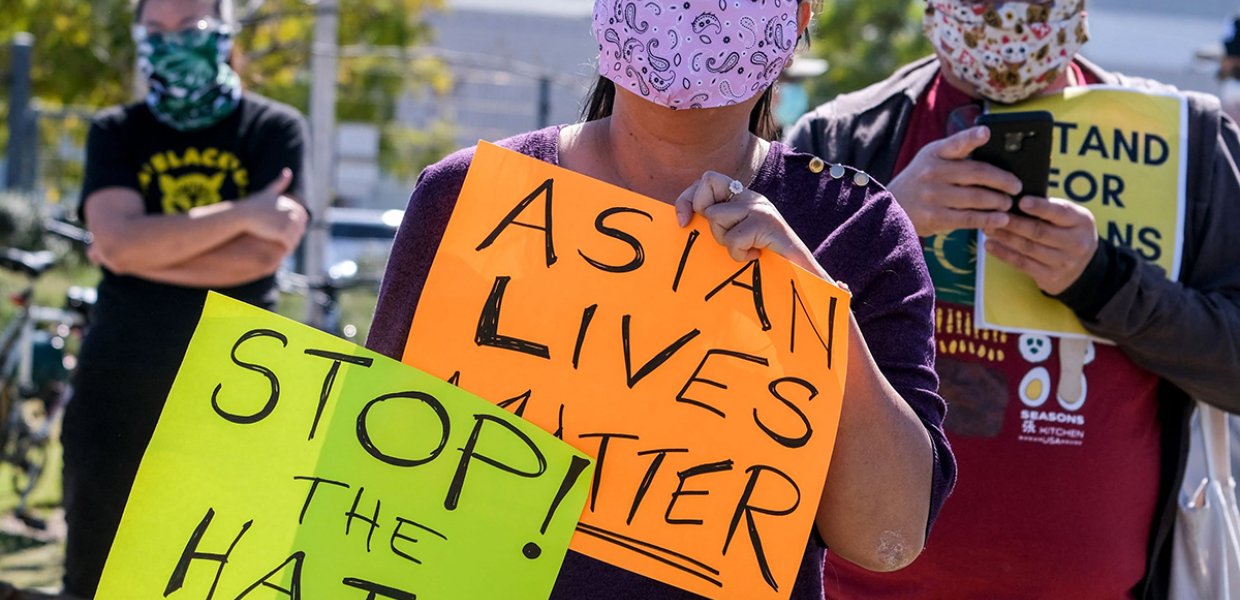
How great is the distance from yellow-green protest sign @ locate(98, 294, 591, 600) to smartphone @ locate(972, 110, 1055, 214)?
3.76 ft

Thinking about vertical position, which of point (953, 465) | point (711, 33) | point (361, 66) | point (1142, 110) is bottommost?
point (361, 66)

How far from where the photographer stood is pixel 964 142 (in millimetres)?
2463

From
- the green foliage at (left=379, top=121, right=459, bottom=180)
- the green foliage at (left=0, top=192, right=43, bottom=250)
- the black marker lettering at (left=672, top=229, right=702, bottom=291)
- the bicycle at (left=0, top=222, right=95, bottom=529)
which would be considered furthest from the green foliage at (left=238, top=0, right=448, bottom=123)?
the black marker lettering at (left=672, top=229, right=702, bottom=291)

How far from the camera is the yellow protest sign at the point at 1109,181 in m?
2.62

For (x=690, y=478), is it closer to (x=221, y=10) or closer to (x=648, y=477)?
(x=648, y=477)

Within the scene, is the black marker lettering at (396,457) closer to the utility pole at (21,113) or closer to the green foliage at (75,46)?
the utility pole at (21,113)

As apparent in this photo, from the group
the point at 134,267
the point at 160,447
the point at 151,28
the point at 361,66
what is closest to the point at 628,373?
the point at 160,447

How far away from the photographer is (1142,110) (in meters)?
2.71

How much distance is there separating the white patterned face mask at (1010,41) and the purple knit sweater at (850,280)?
95 cm

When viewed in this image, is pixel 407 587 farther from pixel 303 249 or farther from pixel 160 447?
pixel 303 249

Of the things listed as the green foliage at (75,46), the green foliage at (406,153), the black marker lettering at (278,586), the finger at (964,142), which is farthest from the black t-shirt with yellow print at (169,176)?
the green foliage at (406,153)

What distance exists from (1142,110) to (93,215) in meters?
2.74

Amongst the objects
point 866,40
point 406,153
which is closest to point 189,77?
point 406,153

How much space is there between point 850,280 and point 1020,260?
0.84m
